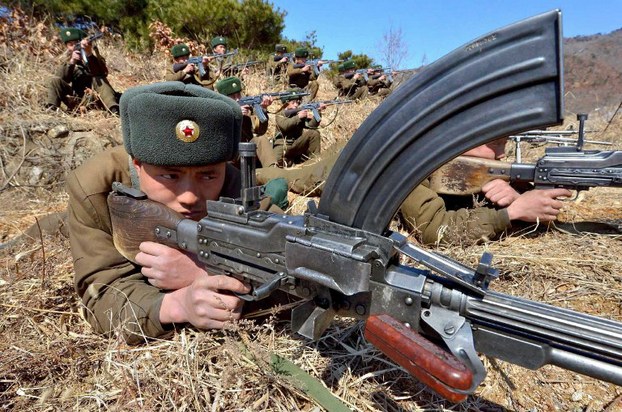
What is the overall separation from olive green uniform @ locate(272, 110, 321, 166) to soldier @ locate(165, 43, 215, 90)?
3259 mm

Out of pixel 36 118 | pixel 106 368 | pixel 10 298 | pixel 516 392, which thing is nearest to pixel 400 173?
pixel 516 392

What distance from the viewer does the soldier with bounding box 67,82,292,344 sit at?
160 cm

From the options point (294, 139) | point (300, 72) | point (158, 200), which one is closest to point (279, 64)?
point (300, 72)

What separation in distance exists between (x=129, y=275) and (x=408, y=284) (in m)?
1.44

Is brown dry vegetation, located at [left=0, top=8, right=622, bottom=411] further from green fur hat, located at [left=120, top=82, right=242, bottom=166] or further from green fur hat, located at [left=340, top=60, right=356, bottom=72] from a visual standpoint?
green fur hat, located at [left=340, top=60, right=356, bottom=72]

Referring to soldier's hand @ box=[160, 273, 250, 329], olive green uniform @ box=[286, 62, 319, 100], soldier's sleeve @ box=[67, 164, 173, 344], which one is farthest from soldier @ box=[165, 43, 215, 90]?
soldier's hand @ box=[160, 273, 250, 329]

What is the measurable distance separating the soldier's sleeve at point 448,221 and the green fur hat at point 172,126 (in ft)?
5.91

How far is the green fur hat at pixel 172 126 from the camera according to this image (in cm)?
159

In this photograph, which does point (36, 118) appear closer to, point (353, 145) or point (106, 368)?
point (106, 368)

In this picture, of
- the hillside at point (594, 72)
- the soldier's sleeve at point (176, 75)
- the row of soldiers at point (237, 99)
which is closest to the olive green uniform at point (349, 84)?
the row of soldiers at point (237, 99)

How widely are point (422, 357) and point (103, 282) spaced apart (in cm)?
151

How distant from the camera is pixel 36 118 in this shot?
5277 mm

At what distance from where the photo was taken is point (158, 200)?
1.74m

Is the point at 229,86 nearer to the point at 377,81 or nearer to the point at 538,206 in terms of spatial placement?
the point at 538,206
